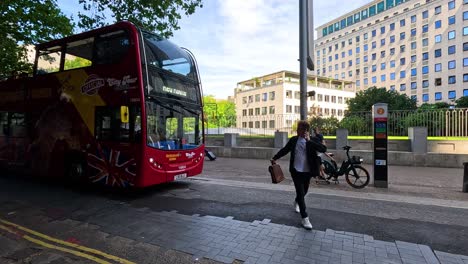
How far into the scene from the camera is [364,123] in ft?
49.8

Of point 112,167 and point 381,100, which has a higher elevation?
point 381,100

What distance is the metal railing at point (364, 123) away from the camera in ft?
43.2

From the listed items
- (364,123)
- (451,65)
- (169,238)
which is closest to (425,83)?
(451,65)

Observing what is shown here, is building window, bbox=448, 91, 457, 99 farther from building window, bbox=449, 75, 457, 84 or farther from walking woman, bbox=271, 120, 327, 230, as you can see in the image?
walking woman, bbox=271, 120, 327, 230

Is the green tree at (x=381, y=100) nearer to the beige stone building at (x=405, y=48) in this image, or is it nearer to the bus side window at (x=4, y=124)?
the beige stone building at (x=405, y=48)

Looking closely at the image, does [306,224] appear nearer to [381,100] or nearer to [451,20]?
[381,100]

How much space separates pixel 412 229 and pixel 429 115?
11.1m

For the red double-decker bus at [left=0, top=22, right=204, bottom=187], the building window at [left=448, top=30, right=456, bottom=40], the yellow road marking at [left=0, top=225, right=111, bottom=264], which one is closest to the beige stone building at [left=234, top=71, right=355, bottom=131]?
the building window at [left=448, top=30, right=456, bottom=40]

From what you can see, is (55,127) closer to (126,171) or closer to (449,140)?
(126,171)

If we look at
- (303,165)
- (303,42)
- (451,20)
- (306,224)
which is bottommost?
(306,224)

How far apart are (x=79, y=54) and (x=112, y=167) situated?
3474 mm

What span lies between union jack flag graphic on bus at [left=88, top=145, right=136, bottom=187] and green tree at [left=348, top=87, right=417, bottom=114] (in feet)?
153

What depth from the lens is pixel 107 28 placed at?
7.44 metres

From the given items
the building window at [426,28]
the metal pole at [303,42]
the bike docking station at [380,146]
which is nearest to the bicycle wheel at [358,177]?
the bike docking station at [380,146]
